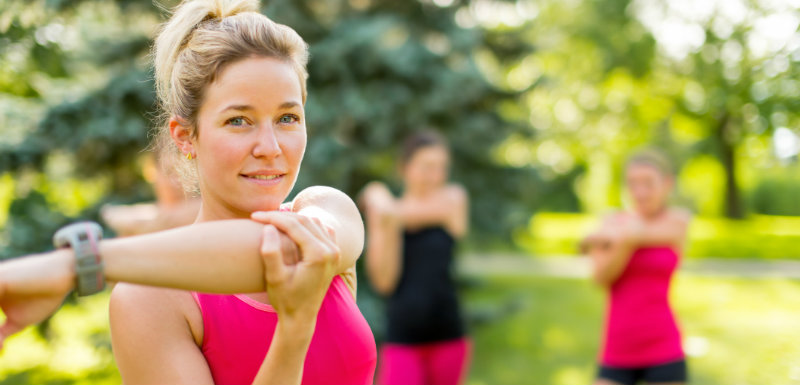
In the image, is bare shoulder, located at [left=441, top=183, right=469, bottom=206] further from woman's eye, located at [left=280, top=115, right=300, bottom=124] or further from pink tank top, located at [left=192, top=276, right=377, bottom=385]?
woman's eye, located at [left=280, top=115, right=300, bottom=124]

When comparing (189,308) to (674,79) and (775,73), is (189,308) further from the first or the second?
(674,79)

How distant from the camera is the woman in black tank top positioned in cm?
421

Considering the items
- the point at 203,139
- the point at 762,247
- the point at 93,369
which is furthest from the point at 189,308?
the point at 762,247

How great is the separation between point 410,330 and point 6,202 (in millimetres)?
4634

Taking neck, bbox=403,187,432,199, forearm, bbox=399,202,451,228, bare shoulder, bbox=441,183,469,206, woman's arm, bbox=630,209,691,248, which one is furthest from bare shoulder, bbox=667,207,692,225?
neck, bbox=403,187,432,199

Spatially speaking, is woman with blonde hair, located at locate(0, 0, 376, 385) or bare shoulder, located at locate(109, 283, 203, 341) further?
bare shoulder, located at locate(109, 283, 203, 341)

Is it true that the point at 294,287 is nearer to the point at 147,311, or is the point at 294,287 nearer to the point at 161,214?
the point at 147,311

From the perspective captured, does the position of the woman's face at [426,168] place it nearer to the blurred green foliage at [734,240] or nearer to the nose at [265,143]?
the nose at [265,143]

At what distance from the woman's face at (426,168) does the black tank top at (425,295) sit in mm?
368

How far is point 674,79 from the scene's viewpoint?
1973cm

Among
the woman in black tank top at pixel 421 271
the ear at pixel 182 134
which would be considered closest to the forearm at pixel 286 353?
the ear at pixel 182 134

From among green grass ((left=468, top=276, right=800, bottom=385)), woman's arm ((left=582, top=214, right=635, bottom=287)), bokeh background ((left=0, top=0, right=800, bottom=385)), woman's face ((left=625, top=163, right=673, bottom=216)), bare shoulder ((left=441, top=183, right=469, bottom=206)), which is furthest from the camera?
green grass ((left=468, top=276, right=800, bottom=385))

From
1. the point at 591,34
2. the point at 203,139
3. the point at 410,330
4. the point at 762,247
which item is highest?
the point at 591,34

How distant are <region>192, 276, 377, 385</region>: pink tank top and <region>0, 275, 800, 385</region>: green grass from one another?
19.6ft
